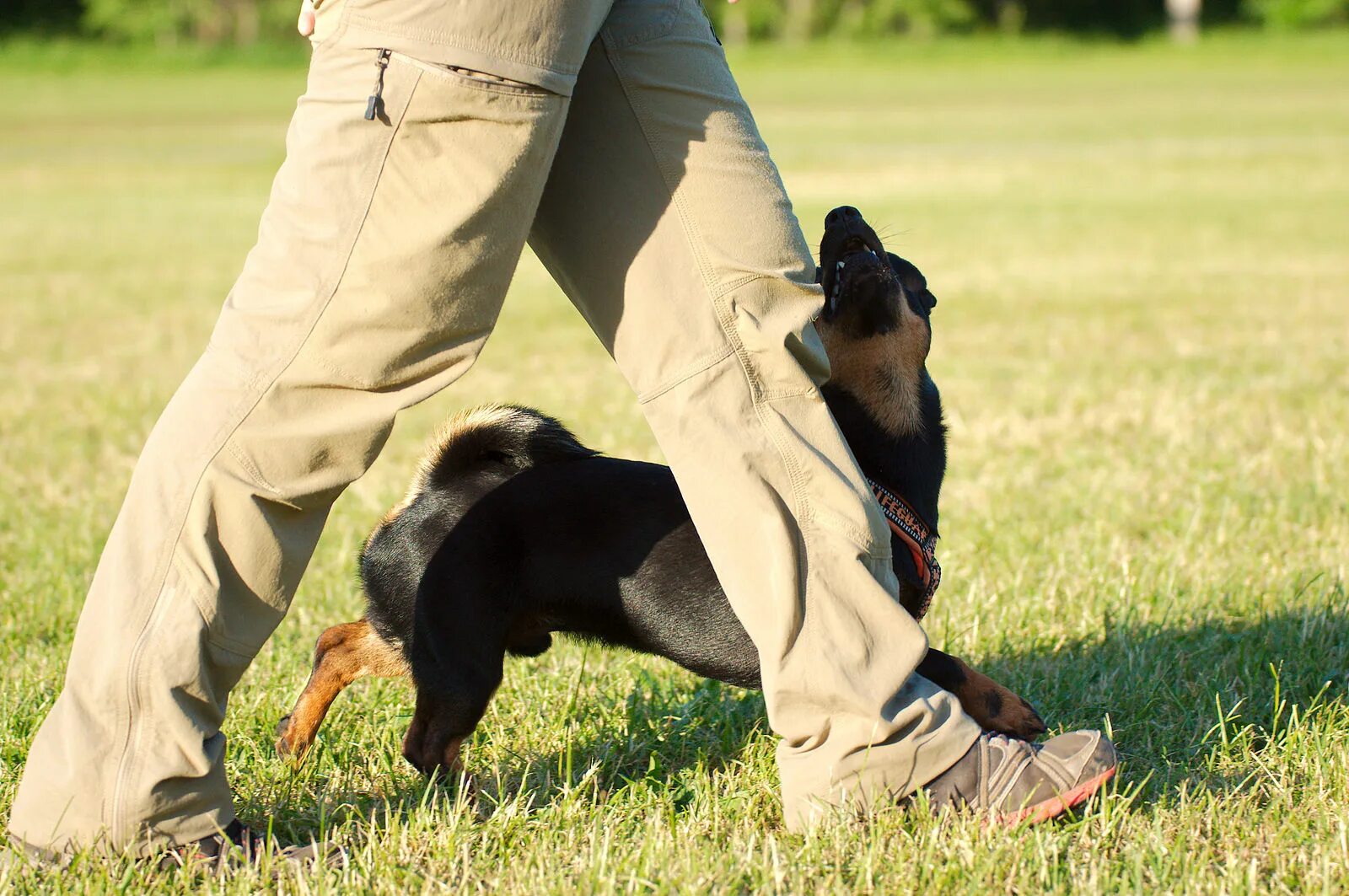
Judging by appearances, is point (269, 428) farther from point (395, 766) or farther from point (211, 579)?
A: point (395, 766)

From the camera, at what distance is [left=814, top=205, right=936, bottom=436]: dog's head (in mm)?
3109

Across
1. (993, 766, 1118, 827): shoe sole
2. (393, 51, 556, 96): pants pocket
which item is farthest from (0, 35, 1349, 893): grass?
(393, 51, 556, 96): pants pocket

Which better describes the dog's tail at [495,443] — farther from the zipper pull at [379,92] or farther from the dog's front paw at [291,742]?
the zipper pull at [379,92]

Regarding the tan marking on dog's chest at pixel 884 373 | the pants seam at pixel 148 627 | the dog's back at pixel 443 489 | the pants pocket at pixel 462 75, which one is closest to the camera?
the pants pocket at pixel 462 75

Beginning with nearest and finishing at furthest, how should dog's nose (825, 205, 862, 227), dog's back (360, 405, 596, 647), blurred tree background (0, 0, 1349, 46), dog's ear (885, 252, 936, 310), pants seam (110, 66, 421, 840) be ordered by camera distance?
1. pants seam (110, 66, 421, 840)
2. dog's back (360, 405, 596, 647)
3. dog's nose (825, 205, 862, 227)
4. dog's ear (885, 252, 936, 310)
5. blurred tree background (0, 0, 1349, 46)

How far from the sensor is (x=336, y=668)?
3.18 metres

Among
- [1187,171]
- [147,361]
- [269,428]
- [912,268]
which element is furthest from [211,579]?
[1187,171]

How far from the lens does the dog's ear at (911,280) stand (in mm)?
3307

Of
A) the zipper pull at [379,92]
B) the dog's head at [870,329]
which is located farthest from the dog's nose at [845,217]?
the zipper pull at [379,92]

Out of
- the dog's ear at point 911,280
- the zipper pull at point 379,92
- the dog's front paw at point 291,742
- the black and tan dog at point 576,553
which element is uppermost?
the zipper pull at point 379,92

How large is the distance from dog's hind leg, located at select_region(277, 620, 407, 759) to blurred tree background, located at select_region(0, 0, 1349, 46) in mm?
49482

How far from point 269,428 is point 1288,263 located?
37.7 feet

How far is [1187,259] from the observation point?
41.3ft

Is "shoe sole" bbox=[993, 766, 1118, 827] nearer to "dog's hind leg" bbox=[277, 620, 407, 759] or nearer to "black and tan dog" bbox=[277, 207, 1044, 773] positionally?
"black and tan dog" bbox=[277, 207, 1044, 773]
